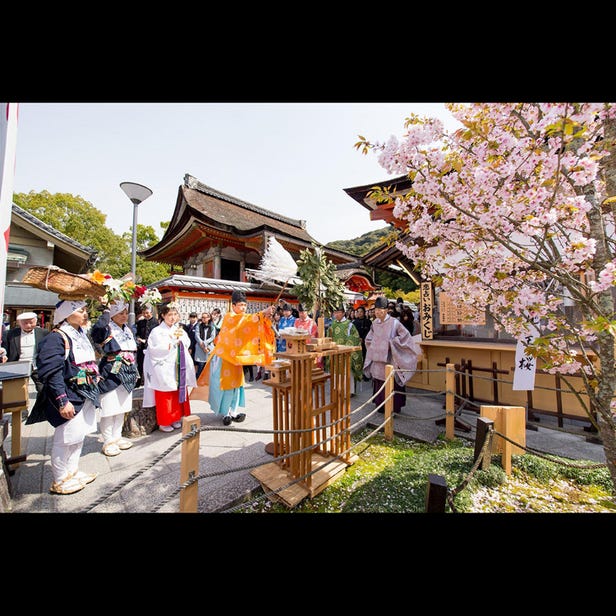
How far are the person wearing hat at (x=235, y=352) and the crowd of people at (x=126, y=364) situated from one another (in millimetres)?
16

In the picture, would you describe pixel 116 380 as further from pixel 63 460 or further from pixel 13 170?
pixel 13 170

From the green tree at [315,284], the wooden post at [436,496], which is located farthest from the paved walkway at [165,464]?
the green tree at [315,284]

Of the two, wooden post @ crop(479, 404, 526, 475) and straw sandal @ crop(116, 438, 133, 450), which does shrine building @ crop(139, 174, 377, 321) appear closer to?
straw sandal @ crop(116, 438, 133, 450)

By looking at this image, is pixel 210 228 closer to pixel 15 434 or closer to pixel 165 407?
pixel 165 407

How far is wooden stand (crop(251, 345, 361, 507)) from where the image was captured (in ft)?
9.34

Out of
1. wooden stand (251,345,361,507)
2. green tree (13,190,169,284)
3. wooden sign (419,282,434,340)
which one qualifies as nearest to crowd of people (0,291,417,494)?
wooden stand (251,345,361,507)

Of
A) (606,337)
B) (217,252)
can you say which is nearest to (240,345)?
(606,337)

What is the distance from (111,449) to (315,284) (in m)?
3.49

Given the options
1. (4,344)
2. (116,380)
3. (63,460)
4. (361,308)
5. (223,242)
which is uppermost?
(223,242)

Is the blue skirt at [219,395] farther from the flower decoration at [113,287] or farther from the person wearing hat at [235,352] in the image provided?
the flower decoration at [113,287]

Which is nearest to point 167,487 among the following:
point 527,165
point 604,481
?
point 527,165

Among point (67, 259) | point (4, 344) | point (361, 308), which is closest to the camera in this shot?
point (4, 344)

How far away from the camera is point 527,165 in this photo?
Result: 240cm
